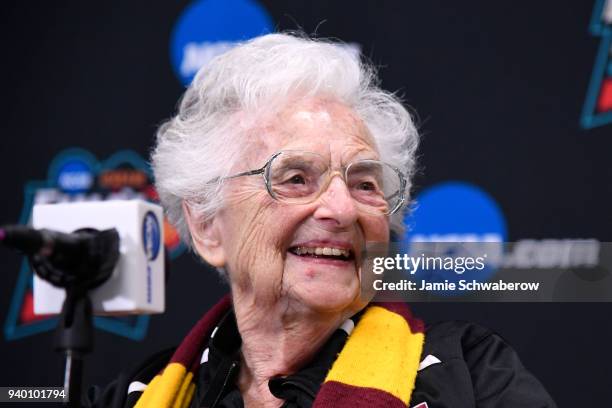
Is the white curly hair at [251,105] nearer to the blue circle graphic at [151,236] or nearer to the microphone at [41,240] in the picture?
the blue circle graphic at [151,236]

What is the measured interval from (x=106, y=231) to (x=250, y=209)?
20.6 inches

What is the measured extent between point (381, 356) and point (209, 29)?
1.32 m

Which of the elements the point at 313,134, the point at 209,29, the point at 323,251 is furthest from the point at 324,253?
the point at 209,29

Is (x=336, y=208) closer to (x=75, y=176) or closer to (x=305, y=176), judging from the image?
(x=305, y=176)

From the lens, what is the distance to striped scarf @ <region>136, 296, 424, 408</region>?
162 cm

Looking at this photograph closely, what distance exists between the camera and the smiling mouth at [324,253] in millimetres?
1753

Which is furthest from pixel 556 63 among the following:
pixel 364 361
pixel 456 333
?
pixel 364 361

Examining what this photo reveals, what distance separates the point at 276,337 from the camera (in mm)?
1832

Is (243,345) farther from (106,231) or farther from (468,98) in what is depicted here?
(468,98)

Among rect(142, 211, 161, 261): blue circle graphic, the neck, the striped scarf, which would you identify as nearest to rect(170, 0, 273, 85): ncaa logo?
the striped scarf

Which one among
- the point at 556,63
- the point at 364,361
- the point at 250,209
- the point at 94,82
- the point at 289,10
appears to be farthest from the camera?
the point at 94,82

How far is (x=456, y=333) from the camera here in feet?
5.78

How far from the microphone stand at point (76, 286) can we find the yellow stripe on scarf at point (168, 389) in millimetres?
588

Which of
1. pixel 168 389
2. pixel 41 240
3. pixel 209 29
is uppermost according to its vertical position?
pixel 209 29
